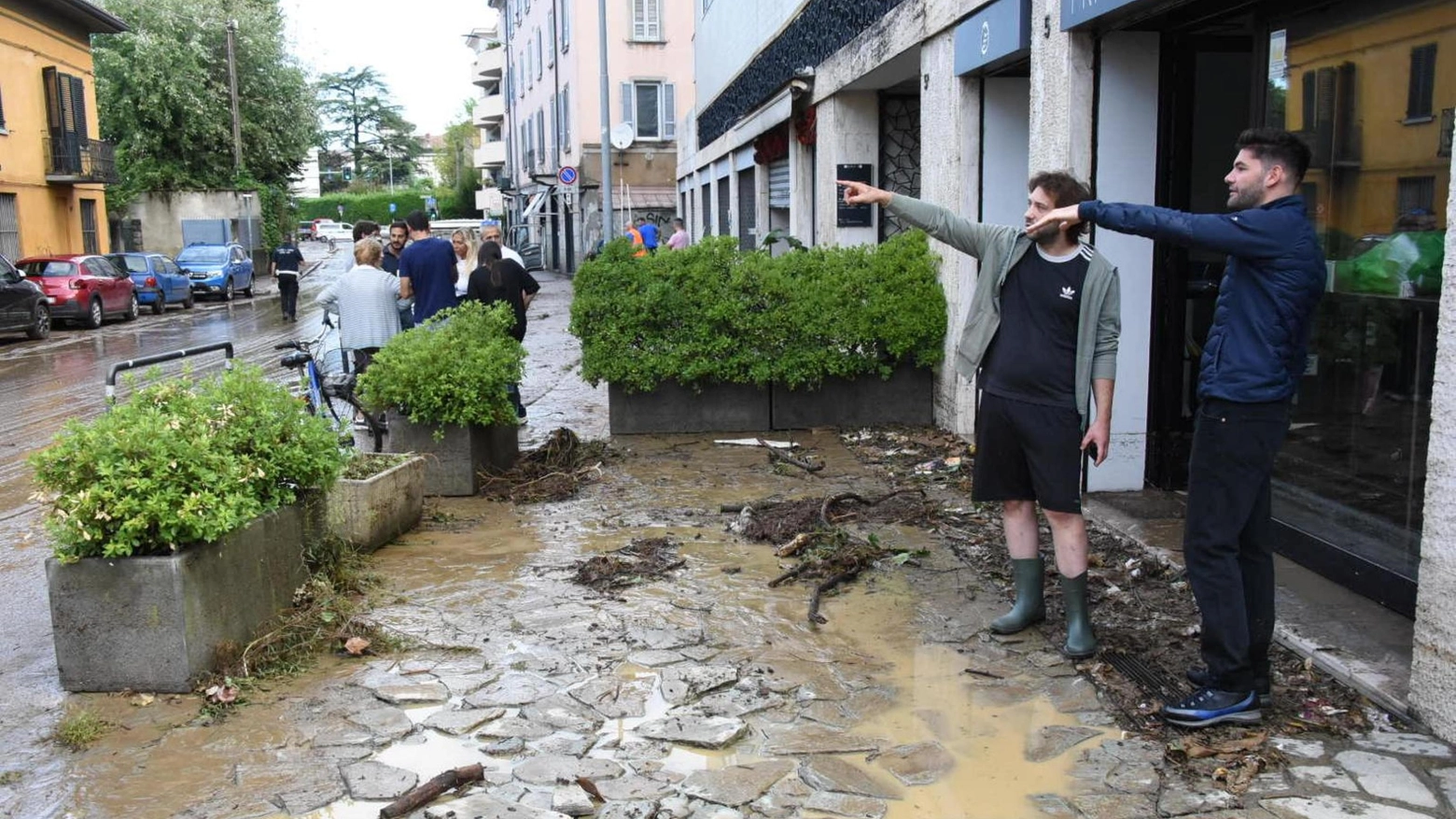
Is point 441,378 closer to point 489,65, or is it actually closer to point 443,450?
point 443,450

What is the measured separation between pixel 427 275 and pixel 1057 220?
678 centimetres

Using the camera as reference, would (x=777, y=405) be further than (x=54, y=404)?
No

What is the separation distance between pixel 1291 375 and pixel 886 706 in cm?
181

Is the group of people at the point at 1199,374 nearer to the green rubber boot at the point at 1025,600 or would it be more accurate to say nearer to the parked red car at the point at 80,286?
the green rubber boot at the point at 1025,600

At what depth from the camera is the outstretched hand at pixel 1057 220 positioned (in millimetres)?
4336

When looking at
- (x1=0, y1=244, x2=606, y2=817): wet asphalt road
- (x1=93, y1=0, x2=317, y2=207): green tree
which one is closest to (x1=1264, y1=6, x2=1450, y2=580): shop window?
(x1=0, y1=244, x2=606, y2=817): wet asphalt road

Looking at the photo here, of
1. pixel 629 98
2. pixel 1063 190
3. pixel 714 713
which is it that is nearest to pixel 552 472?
pixel 714 713

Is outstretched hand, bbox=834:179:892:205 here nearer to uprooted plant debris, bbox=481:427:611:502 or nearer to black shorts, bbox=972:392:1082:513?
black shorts, bbox=972:392:1082:513

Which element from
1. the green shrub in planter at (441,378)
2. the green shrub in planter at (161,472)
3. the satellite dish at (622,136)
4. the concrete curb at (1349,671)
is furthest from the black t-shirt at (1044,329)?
the satellite dish at (622,136)

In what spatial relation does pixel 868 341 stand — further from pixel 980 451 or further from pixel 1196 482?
pixel 1196 482

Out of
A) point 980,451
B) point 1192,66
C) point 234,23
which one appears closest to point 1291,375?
point 980,451

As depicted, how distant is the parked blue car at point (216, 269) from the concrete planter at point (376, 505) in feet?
93.6

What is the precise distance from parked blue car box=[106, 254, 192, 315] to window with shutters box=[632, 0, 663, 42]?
57.1ft

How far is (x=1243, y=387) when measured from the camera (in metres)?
4.12
